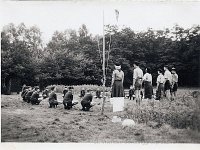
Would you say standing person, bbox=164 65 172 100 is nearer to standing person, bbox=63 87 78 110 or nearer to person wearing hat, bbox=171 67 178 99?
person wearing hat, bbox=171 67 178 99

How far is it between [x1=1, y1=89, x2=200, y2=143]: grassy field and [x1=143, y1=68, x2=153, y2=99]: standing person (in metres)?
0.54

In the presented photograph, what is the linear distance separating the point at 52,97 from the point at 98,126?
1925mm

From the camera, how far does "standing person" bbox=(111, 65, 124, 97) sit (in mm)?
9383

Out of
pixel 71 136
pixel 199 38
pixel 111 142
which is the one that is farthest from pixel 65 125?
pixel 199 38

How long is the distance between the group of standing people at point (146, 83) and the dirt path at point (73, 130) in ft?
2.27

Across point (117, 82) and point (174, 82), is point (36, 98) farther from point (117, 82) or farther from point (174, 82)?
point (174, 82)

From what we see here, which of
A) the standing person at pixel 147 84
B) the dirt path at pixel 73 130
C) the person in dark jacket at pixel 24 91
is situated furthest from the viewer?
the person in dark jacket at pixel 24 91

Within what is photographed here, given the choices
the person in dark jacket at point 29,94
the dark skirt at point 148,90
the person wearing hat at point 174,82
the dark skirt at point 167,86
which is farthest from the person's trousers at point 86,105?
the person wearing hat at point 174,82

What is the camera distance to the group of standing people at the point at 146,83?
9.42 m

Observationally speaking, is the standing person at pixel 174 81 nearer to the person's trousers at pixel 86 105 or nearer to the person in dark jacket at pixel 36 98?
the person's trousers at pixel 86 105

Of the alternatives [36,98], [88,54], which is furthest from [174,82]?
[36,98]

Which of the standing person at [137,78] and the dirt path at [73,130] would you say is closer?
the dirt path at [73,130]

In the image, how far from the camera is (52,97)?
33.6 ft
